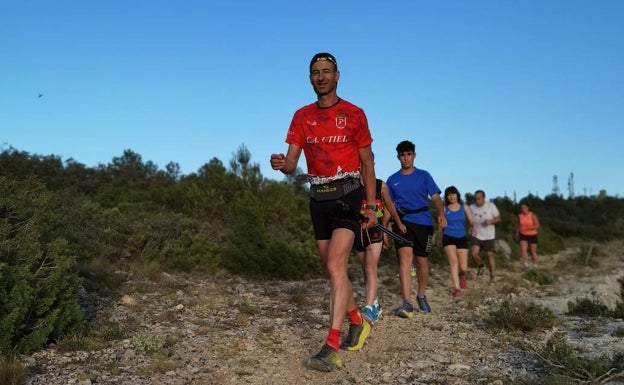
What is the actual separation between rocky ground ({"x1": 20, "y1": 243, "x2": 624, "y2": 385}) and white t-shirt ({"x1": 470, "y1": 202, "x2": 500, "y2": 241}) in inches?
113

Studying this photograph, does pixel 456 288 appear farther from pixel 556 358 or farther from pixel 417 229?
pixel 556 358

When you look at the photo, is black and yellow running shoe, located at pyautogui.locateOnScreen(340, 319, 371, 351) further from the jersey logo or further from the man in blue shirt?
the man in blue shirt

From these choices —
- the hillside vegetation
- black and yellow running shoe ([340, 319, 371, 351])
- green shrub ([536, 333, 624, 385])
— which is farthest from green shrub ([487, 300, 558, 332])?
the hillside vegetation

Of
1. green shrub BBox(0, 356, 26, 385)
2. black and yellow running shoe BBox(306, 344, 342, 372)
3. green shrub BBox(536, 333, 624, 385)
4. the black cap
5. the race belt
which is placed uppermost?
the black cap

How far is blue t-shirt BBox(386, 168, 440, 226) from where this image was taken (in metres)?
7.37

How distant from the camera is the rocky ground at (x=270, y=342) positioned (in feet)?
14.1

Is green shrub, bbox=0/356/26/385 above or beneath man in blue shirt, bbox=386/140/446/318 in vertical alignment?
beneath

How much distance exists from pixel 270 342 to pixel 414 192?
2995mm

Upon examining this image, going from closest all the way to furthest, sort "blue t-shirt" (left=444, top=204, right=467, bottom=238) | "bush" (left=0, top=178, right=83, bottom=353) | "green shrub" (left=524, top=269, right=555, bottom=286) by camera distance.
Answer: "bush" (left=0, top=178, right=83, bottom=353)
"blue t-shirt" (left=444, top=204, right=467, bottom=238)
"green shrub" (left=524, top=269, right=555, bottom=286)

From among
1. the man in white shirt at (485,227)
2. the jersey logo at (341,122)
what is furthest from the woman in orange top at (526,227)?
the jersey logo at (341,122)

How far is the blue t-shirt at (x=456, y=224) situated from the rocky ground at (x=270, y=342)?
44.7 inches

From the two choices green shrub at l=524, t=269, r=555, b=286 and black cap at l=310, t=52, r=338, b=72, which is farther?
green shrub at l=524, t=269, r=555, b=286

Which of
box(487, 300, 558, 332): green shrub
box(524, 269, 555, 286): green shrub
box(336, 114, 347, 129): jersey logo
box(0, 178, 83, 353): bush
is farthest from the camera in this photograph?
box(524, 269, 555, 286): green shrub

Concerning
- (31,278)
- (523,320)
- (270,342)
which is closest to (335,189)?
(270,342)
